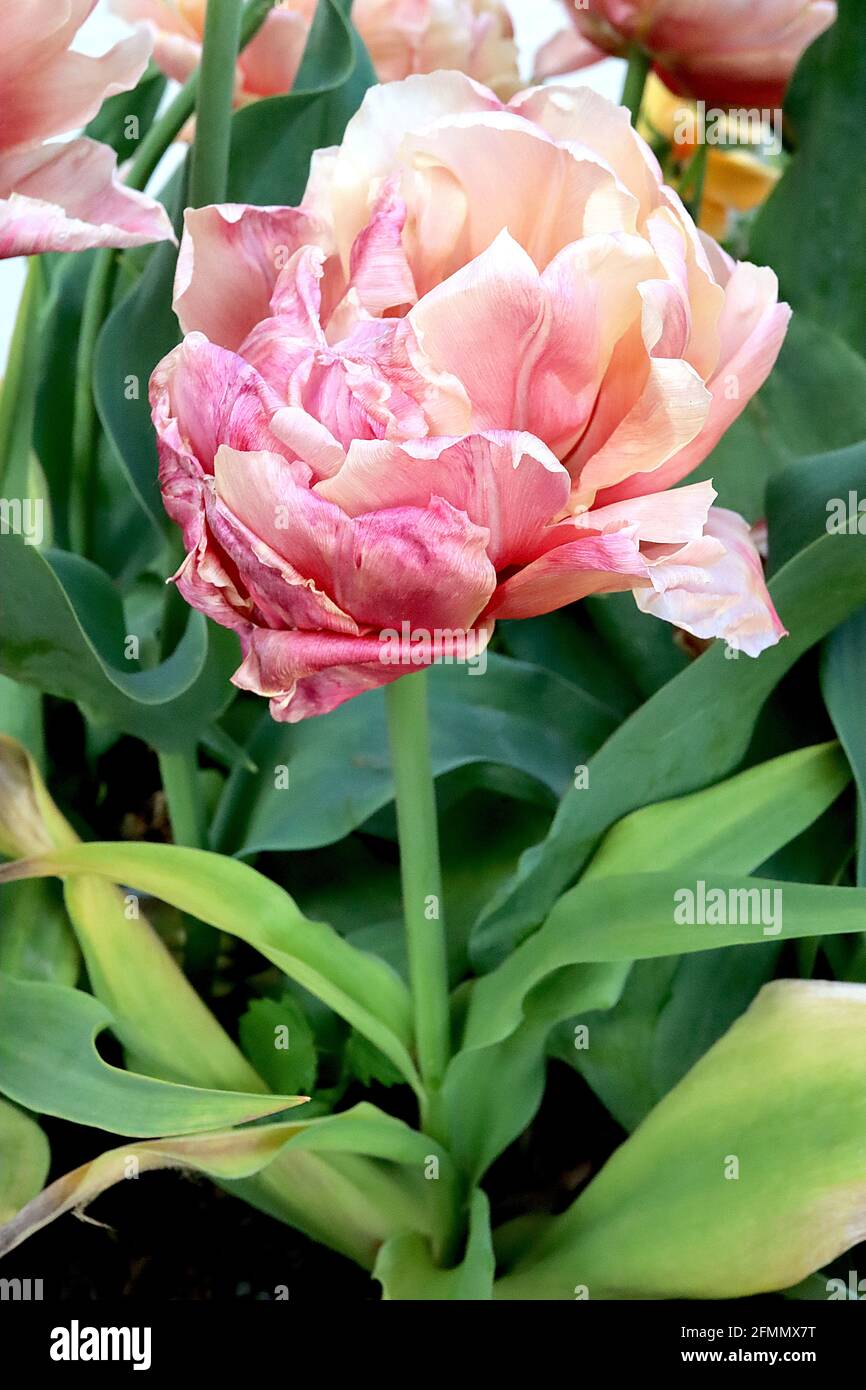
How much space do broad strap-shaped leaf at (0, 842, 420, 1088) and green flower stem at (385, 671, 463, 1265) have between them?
0.05ft

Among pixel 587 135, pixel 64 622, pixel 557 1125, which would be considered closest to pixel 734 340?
pixel 587 135

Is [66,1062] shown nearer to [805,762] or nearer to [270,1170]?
[270,1170]

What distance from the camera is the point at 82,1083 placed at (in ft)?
1.01

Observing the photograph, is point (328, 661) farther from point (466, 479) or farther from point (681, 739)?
point (681, 739)

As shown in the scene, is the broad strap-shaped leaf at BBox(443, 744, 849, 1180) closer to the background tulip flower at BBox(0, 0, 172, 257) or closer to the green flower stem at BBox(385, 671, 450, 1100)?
the green flower stem at BBox(385, 671, 450, 1100)

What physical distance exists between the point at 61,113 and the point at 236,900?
0.61 ft

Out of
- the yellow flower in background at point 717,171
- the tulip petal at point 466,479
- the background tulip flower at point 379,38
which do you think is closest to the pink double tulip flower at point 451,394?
the tulip petal at point 466,479

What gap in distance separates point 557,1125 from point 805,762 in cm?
17

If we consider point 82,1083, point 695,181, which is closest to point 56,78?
point 82,1083

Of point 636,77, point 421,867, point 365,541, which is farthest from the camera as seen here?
point 636,77

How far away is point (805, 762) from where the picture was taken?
14.0 inches

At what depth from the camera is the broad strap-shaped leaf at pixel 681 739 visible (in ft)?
1.05

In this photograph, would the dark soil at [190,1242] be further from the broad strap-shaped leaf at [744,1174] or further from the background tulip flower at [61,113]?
the background tulip flower at [61,113]

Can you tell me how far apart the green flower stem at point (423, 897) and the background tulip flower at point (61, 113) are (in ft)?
0.39
